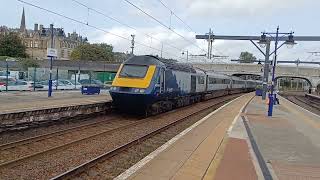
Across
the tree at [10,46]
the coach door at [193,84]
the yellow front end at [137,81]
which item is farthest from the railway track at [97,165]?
the tree at [10,46]

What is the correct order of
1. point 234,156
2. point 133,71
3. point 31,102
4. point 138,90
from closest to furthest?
point 234,156, point 138,90, point 133,71, point 31,102

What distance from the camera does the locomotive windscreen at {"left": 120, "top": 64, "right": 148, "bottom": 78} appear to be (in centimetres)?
2211

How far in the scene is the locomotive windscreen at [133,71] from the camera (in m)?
22.1

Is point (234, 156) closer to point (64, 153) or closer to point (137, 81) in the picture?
point (64, 153)

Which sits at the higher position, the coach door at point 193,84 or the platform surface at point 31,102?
the coach door at point 193,84

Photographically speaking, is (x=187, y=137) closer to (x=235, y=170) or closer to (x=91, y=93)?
(x=235, y=170)

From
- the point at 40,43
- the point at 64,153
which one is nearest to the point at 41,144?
the point at 64,153

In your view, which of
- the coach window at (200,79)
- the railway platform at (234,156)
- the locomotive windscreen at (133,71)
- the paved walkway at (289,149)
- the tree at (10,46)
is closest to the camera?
the railway platform at (234,156)

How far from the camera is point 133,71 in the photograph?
22.4 m

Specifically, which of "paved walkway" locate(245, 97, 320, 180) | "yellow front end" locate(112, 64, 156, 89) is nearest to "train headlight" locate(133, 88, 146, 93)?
"yellow front end" locate(112, 64, 156, 89)

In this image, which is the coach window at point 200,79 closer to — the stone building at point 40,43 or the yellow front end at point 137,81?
the yellow front end at point 137,81

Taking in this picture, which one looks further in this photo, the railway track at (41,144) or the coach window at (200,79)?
the coach window at (200,79)

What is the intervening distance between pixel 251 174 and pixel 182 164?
159 cm

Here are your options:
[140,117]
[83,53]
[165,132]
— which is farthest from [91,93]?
[83,53]
